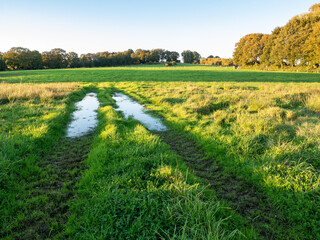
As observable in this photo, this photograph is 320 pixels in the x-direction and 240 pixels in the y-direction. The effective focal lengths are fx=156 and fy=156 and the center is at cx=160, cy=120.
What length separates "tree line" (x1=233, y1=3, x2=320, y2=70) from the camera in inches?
1850

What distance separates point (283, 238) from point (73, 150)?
731 cm

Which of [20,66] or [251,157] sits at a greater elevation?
[20,66]

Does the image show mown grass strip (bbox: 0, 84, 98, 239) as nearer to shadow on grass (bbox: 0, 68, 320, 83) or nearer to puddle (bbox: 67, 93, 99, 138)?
puddle (bbox: 67, 93, 99, 138)

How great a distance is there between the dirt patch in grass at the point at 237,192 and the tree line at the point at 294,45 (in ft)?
202

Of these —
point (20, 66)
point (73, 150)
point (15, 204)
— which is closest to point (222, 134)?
point (73, 150)

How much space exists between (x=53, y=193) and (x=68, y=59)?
119 metres

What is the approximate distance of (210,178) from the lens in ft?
16.5

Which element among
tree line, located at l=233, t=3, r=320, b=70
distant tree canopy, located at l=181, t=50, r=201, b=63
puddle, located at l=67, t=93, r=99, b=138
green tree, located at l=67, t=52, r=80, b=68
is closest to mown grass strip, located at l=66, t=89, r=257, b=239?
puddle, located at l=67, t=93, r=99, b=138

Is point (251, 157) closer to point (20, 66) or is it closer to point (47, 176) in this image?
point (47, 176)

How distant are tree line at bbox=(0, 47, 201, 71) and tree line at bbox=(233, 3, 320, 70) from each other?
→ 73108mm

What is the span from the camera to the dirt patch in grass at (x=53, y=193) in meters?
3.25

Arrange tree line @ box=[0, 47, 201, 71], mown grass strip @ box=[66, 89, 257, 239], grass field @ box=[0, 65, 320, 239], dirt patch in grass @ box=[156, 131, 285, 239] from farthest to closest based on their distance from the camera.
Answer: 1. tree line @ box=[0, 47, 201, 71]
2. dirt patch in grass @ box=[156, 131, 285, 239]
3. grass field @ box=[0, 65, 320, 239]
4. mown grass strip @ box=[66, 89, 257, 239]

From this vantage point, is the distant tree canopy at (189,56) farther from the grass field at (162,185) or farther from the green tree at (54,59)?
the grass field at (162,185)

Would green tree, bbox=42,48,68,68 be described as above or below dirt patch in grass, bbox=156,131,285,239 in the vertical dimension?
above
